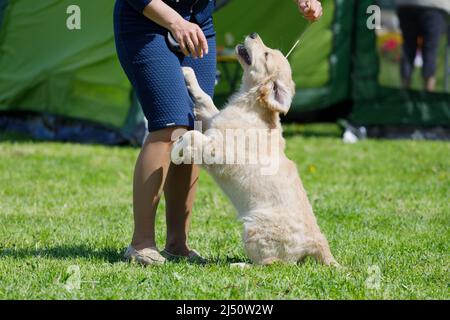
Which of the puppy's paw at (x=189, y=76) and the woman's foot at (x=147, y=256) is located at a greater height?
the puppy's paw at (x=189, y=76)

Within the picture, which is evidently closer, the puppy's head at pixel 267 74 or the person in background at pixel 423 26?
the puppy's head at pixel 267 74

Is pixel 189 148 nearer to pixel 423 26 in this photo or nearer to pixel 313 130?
pixel 423 26

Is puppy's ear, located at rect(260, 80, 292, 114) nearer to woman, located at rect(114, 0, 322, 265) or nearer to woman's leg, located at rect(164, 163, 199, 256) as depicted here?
woman, located at rect(114, 0, 322, 265)

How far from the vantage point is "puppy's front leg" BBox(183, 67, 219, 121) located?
173 inches

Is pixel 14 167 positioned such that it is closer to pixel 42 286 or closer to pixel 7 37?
pixel 7 37

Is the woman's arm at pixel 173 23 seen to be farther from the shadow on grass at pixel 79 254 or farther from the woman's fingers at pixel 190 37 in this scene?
the shadow on grass at pixel 79 254

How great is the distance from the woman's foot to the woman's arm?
1.03m

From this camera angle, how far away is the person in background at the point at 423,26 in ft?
30.6

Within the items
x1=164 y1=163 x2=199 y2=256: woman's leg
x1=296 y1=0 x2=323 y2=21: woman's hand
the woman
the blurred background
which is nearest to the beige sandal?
x1=164 y1=163 x2=199 y2=256: woman's leg

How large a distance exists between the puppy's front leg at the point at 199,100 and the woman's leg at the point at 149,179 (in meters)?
0.31

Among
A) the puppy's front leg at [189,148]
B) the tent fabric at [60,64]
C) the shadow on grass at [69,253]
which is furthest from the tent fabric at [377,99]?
the puppy's front leg at [189,148]

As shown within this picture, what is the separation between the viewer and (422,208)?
20.2ft

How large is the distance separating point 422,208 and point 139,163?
2747 millimetres

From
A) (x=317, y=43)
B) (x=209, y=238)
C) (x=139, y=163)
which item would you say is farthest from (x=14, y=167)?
(x=317, y=43)
